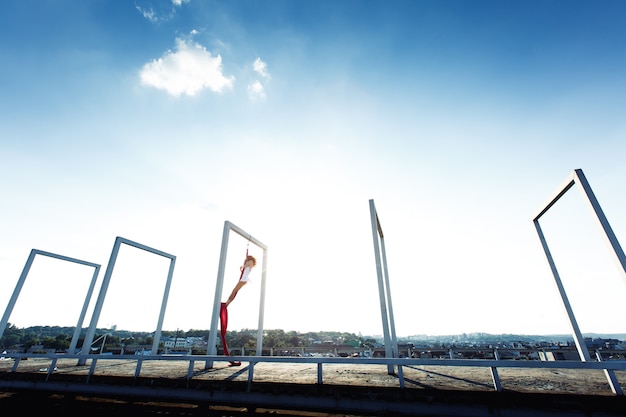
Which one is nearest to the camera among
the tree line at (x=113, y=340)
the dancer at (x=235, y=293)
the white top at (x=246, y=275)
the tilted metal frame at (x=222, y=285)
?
the tilted metal frame at (x=222, y=285)

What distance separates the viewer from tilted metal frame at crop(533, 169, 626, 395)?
12.4 feet

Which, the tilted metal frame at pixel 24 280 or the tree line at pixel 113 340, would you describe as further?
the tree line at pixel 113 340

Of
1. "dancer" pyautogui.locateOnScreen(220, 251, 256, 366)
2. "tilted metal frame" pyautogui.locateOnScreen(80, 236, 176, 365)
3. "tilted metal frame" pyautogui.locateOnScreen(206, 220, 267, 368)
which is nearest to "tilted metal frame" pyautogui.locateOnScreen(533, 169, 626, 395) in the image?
"tilted metal frame" pyautogui.locateOnScreen(206, 220, 267, 368)

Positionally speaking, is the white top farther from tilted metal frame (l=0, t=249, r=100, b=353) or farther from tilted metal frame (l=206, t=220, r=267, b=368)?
tilted metal frame (l=0, t=249, r=100, b=353)

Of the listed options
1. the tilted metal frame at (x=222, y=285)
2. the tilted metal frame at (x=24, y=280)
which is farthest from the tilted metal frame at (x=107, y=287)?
the tilted metal frame at (x=222, y=285)

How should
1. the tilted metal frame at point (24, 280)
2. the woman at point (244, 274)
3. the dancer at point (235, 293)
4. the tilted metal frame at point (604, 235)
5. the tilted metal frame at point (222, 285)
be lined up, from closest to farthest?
the tilted metal frame at point (604, 235), the tilted metal frame at point (222, 285), the dancer at point (235, 293), the woman at point (244, 274), the tilted metal frame at point (24, 280)

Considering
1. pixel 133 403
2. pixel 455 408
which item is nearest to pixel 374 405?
pixel 455 408

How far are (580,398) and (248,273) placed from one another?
745 cm

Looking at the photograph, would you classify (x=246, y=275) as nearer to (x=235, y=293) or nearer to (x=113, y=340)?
(x=235, y=293)

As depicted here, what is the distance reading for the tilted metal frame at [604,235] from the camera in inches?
149

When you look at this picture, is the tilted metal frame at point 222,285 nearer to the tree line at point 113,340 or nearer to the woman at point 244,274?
the woman at point 244,274

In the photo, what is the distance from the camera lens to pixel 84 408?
242 inches

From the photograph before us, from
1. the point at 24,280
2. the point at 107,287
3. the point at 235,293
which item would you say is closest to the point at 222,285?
the point at 235,293

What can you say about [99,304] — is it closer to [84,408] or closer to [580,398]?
[84,408]
